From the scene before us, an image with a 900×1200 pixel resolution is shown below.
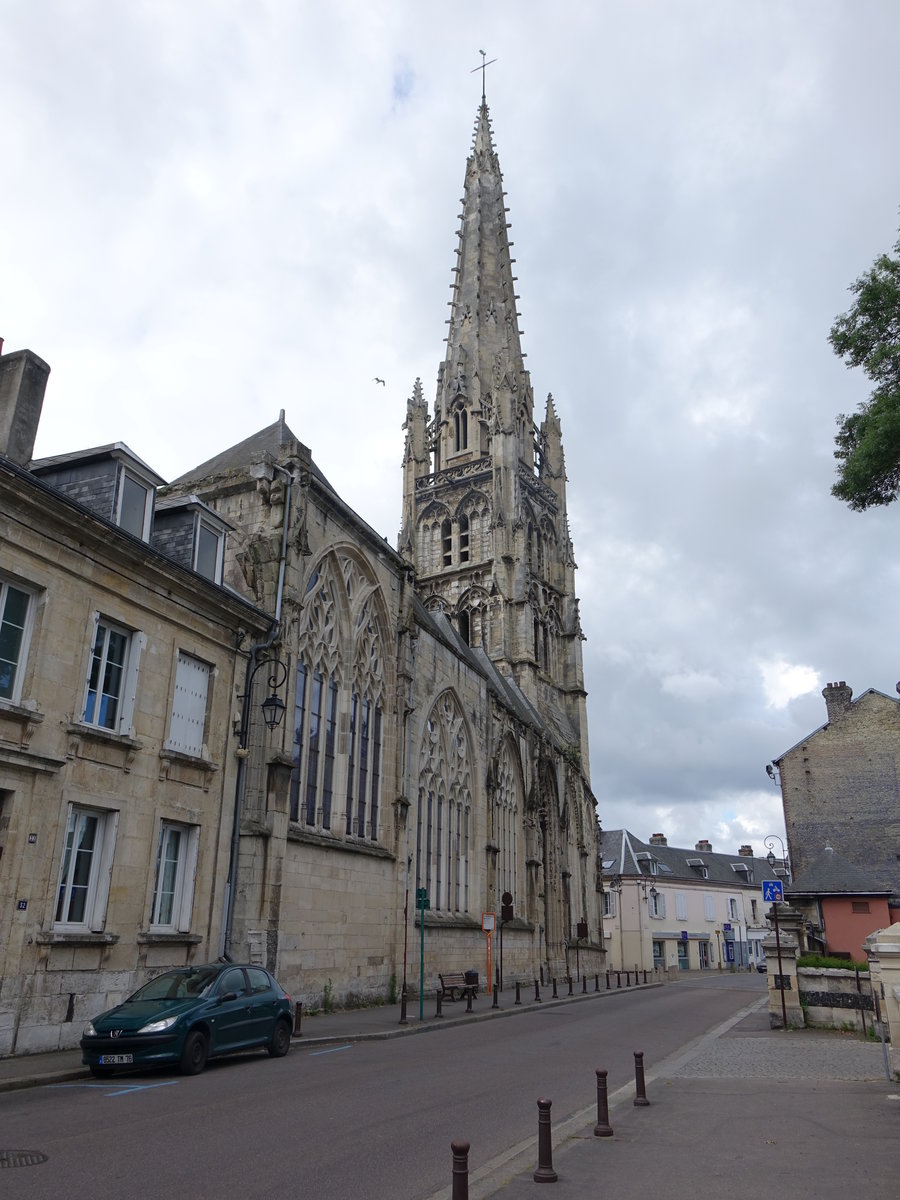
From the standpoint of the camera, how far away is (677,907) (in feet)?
195

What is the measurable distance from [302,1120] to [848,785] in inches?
1459

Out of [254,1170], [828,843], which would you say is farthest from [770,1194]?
[828,843]

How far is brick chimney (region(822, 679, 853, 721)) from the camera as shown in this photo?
40438 mm

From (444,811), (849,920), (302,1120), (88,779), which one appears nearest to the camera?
(302,1120)

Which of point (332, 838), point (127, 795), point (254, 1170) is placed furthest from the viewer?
point (332, 838)

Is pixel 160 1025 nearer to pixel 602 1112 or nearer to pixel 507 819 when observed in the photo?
pixel 602 1112

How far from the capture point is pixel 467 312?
6919 centimetres

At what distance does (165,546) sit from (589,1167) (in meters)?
12.5

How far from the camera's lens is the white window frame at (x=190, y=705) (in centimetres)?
1445

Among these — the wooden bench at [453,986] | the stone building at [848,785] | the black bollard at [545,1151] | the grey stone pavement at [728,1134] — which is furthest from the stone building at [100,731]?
the stone building at [848,785]

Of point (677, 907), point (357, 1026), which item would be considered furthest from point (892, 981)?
point (677, 907)

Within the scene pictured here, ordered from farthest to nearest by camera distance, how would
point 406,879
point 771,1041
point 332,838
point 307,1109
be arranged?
point 406,879 → point 332,838 → point 771,1041 → point 307,1109

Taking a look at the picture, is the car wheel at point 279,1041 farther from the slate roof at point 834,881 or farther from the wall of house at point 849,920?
the wall of house at point 849,920

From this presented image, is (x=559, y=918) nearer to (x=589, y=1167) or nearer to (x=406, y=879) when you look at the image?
(x=406, y=879)
